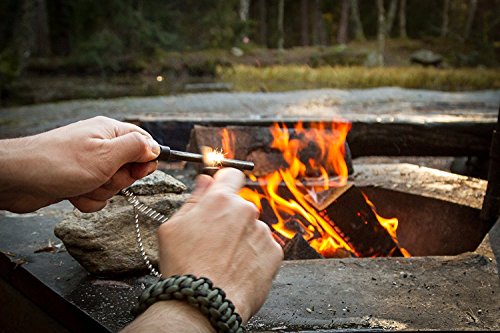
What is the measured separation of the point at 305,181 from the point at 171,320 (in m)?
2.71

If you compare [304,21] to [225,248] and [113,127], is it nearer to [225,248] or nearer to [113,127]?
[113,127]

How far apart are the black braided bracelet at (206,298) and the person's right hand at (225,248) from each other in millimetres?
42

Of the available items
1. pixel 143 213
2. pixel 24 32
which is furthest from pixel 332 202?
pixel 24 32

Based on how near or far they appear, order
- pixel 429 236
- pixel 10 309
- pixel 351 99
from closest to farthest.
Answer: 1. pixel 10 309
2. pixel 429 236
3. pixel 351 99

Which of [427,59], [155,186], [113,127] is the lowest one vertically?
[427,59]

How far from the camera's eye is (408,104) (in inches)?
427

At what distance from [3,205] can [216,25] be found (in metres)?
21.6

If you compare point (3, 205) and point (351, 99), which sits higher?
point (3, 205)

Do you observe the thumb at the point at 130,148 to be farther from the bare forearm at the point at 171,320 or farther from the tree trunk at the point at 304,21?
the tree trunk at the point at 304,21

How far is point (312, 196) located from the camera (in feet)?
10.8

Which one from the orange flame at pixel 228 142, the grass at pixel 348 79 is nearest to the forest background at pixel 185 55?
the grass at pixel 348 79

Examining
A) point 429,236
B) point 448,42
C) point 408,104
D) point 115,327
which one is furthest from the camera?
point 448,42

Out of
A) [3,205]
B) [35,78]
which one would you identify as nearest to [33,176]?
[3,205]

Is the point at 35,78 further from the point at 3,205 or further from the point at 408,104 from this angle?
the point at 3,205
